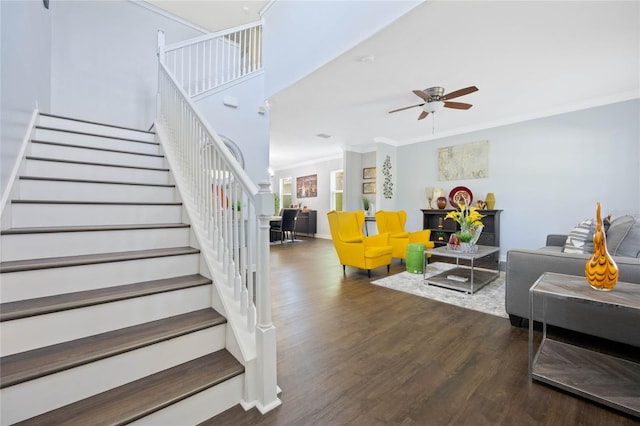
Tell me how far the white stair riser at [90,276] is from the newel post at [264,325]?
0.73m

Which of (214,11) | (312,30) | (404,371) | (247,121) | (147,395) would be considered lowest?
(404,371)

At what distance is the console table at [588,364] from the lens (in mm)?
1413

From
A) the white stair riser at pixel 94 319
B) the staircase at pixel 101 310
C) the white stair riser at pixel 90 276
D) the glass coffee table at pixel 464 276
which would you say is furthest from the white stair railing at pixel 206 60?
the glass coffee table at pixel 464 276

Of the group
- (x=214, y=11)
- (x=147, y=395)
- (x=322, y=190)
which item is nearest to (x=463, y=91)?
(x=147, y=395)

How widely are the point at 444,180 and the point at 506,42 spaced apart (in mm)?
3554

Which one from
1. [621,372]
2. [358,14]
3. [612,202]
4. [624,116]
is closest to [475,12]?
[358,14]

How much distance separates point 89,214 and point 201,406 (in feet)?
5.04

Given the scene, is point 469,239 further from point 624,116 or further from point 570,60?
point 624,116

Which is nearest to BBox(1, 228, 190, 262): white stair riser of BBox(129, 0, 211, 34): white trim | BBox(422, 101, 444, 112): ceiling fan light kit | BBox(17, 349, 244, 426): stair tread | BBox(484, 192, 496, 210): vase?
BBox(17, 349, 244, 426): stair tread

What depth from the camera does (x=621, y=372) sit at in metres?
1.67

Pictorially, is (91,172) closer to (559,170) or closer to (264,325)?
(264,325)

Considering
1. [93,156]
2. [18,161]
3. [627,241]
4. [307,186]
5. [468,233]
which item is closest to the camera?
[18,161]

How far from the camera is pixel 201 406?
1.29 meters

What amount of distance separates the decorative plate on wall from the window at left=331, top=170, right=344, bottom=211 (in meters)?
3.60
